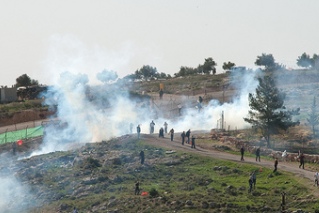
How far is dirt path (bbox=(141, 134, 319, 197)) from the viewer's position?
54.1 metres

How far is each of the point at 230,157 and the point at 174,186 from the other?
9641mm

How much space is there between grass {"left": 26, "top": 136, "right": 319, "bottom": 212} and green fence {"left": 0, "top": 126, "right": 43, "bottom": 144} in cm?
1780

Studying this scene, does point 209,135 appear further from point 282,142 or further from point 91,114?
point 91,114

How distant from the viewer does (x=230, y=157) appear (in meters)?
63.8

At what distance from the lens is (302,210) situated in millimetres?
47344

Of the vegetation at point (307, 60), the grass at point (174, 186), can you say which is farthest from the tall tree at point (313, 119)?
the vegetation at point (307, 60)

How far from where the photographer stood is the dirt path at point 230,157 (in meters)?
54.1

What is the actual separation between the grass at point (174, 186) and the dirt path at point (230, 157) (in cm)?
82

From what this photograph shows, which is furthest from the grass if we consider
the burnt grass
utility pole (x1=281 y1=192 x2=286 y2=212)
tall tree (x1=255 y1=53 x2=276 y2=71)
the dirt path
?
tall tree (x1=255 y1=53 x2=276 y2=71)

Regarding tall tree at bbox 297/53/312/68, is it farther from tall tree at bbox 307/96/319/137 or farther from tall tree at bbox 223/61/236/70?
tall tree at bbox 307/96/319/137

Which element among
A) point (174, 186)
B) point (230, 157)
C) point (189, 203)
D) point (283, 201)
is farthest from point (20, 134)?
point (283, 201)

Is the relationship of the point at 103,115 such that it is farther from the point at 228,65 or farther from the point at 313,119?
the point at 228,65

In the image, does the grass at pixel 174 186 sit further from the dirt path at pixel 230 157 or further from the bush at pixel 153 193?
the dirt path at pixel 230 157

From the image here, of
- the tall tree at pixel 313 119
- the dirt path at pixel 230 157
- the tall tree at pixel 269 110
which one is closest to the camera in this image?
the dirt path at pixel 230 157
